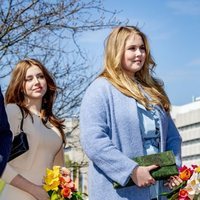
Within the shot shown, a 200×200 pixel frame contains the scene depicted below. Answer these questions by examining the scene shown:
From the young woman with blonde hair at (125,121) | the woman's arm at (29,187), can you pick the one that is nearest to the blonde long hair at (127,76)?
the young woman with blonde hair at (125,121)

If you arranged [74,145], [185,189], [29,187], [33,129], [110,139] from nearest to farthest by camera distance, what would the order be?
[110,139], [185,189], [29,187], [33,129], [74,145]

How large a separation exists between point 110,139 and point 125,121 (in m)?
0.13

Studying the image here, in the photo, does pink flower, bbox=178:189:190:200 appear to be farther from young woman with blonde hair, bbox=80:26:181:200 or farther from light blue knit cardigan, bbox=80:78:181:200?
light blue knit cardigan, bbox=80:78:181:200

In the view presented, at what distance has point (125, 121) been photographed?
12.1 ft

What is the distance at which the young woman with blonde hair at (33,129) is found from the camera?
4020 millimetres

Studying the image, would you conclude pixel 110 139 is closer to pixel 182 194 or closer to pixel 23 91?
pixel 182 194

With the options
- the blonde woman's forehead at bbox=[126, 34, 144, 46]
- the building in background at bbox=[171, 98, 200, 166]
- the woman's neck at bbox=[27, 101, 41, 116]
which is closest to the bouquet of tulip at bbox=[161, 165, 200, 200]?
the blonde woman's forehead at bbox=[126, 34, 144, 46]

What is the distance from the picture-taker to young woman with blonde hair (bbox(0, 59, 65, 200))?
402cm

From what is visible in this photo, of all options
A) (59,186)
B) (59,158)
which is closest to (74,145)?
(59,158)

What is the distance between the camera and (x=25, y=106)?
4352 mm

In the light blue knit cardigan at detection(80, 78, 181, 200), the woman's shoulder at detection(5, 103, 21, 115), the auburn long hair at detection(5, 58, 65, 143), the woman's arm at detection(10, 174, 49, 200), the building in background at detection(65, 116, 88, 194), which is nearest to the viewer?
the light blue knit cardigan at detection(80, 78, 181, 200)

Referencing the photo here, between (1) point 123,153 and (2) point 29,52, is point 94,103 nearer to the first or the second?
(1) point 123,153

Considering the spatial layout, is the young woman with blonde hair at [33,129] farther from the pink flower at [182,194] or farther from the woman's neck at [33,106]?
the pink flower at [182,194]

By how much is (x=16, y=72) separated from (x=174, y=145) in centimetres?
117
